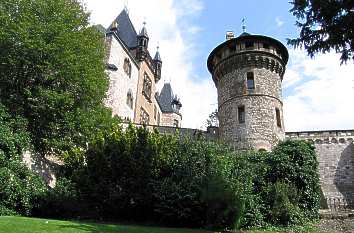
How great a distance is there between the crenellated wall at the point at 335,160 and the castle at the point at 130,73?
14.1 meters

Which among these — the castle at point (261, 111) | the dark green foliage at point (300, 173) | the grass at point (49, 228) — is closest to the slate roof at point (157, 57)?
the castle at point (261, 111)

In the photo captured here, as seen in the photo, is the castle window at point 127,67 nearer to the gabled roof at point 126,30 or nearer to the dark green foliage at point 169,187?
the gabled roof at point 126,30

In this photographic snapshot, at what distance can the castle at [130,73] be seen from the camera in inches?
1391

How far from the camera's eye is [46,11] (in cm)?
2228

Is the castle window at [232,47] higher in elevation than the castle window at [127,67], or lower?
lower

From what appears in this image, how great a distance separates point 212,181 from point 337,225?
295 inches

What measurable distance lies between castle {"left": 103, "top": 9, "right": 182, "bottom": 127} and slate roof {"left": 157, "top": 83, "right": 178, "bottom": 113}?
460cm

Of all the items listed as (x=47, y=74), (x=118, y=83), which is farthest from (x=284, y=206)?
(x=118, y=83)

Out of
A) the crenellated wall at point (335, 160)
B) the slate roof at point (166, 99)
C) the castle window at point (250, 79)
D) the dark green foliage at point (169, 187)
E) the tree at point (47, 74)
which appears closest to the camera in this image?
the dark green foliage at point (169, 187)

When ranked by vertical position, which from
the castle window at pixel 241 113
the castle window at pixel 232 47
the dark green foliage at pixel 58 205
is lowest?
the dark green foliage at pixel 58 205

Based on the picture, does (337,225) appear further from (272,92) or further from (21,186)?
(21,186)

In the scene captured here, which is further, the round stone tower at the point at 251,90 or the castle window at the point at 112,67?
the castle window at the point at 112,67

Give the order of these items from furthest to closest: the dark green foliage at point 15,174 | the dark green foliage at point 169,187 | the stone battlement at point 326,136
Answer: the stone battlement at point 326,136 < the dark green foliage at point 15,174 < the dark green foliage at point 169,187

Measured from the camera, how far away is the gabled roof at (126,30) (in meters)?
42.0
